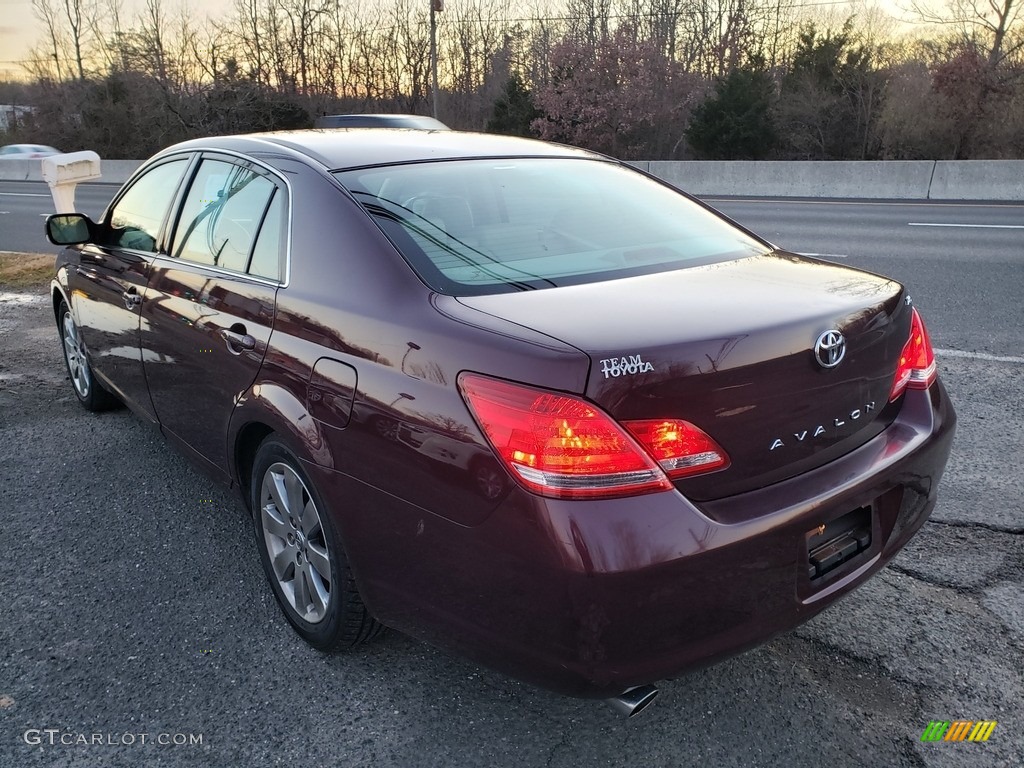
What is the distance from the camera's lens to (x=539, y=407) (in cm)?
187

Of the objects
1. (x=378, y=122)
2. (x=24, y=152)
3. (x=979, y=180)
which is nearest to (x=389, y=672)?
(x=378, y=122)

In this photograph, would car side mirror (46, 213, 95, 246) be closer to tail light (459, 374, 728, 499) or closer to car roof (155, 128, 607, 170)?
car roof (155, 128, 607, 170)

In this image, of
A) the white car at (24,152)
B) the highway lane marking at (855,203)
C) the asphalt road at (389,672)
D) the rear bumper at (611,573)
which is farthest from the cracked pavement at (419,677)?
the white car at (24,152)

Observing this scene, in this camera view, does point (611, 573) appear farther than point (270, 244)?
No

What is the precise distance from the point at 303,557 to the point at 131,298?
174 cm

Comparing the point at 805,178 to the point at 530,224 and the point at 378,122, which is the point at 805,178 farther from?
the point at 530,224

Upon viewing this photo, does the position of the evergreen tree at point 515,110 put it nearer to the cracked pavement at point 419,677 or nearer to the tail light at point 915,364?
the cracked pavement at point 419,677

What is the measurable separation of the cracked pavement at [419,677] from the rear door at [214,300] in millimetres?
576

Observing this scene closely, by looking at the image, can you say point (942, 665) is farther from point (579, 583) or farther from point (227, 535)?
point (227, 535)

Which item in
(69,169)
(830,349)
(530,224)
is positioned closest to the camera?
(830,349)

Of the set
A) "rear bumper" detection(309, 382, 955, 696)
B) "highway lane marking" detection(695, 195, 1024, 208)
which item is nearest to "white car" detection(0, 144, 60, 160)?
"highway lane marking" detection(695, 195, 1024, 208)

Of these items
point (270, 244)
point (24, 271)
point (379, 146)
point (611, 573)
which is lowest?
point (24, 271)

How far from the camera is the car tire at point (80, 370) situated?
488cm

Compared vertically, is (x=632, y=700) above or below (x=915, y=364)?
below
